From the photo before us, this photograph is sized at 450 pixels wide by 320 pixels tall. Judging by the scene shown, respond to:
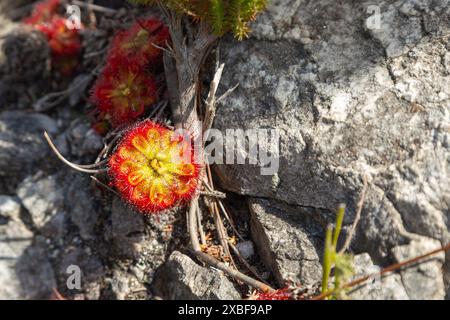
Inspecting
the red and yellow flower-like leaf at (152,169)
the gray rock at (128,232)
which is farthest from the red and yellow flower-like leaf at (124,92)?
the gray rock at (128,232)

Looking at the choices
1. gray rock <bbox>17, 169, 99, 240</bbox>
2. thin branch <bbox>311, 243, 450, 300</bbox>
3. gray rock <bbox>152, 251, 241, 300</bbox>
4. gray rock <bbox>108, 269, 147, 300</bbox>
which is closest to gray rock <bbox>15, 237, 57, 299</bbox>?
gray rock <bbox>17, 169, 99, 240</bbox>

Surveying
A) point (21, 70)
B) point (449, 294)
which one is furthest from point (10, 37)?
point (449, 294)

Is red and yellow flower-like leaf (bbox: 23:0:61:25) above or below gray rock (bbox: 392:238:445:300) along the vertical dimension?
above

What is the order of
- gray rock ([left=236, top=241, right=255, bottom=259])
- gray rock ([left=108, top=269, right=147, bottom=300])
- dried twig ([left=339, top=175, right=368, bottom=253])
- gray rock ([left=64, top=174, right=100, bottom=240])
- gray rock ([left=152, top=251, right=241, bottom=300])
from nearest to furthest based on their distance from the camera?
dried twig ([left=339, top=175, right=368, bottom=253]) → gray rock ([left=152, top=251, right=241, bottom=300]) → gray rock ([left=236, top=241, right=255, bottom=259]) → gray rock ([left=108, top=269, right=147, bottom=300]) → gray rock ([left=64, top=174, right=100, bottom=240])

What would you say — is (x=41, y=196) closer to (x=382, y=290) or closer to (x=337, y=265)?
(x=337, y=265)

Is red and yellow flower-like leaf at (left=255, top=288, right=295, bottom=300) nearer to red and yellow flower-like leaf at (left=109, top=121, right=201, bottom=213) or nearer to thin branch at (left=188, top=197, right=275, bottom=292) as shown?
thin branch at (left=188, top=197, right=275, bottom=292)

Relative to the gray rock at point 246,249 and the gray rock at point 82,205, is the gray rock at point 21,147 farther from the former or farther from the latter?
the gray rock at point 246,249

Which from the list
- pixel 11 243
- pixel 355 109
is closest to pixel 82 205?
pixel 11 243
